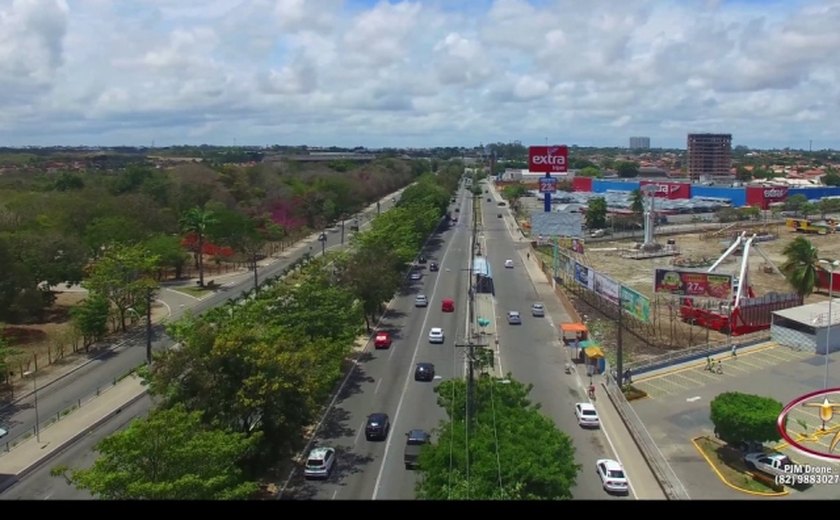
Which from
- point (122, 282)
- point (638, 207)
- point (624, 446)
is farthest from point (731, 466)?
point (638, 207)

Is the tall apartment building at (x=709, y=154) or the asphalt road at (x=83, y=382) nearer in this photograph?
the asphalt road at (x=83, y=382)

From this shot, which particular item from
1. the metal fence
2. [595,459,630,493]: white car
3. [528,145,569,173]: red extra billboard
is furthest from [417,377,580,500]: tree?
[528,145,569,173]: red extra billboard

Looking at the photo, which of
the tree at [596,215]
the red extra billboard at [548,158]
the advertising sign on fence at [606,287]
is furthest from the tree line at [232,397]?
the tree at [596,215]

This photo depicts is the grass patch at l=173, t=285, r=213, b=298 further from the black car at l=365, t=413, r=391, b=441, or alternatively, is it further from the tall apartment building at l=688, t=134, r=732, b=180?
the tall apartment building at l=688, t=134, r=732, b=180

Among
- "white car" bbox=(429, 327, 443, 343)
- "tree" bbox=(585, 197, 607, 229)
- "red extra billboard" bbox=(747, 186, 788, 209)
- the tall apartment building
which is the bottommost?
"white car" bbox=(429, 327, 443, 343)

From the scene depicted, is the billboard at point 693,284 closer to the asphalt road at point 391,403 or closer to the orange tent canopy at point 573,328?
the orange tent canopy at point 573,328
